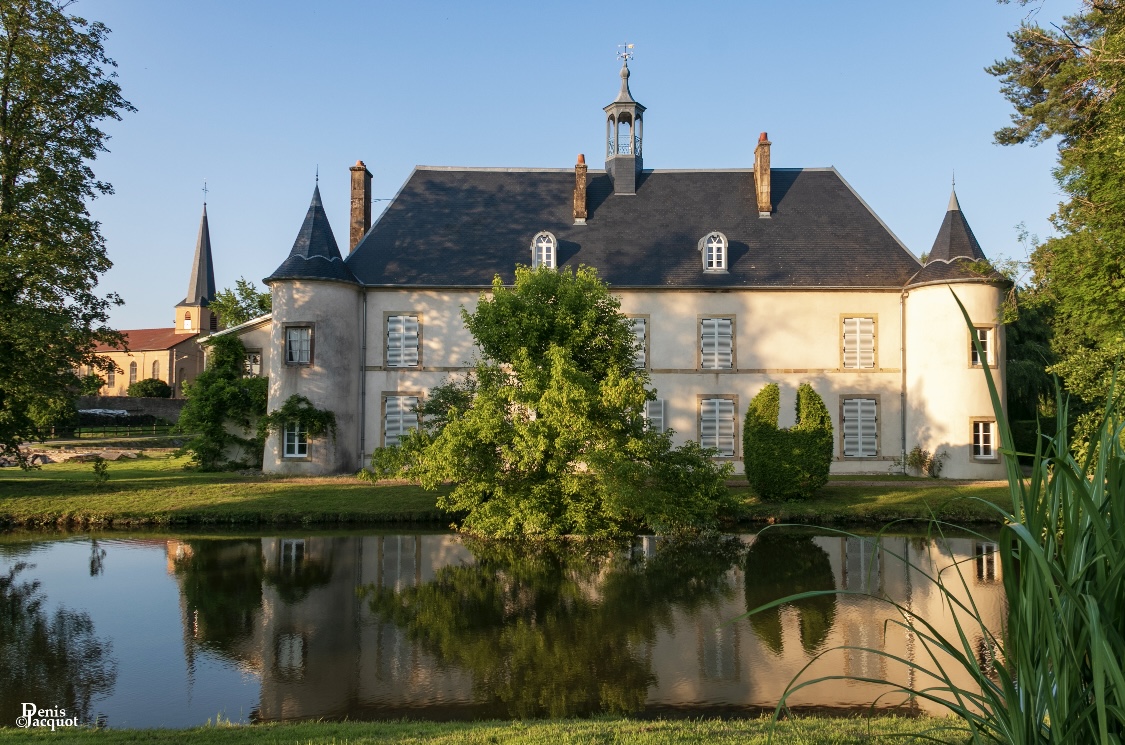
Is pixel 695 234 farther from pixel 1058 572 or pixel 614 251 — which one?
pixel 1058 572

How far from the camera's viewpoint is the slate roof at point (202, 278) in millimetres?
65500

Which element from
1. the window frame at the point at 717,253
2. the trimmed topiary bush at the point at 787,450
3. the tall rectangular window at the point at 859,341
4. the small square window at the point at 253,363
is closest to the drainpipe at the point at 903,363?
the tall rectangular window at the point at 859,341

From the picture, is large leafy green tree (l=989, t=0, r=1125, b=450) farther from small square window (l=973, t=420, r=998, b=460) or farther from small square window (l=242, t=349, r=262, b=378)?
small square window (l=242, t=349, r=262, b=378)

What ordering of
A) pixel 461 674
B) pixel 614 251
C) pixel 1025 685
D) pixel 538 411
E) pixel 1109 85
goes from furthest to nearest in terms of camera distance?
pixel 614 251 → pixel 538 411 → pixel 1109 85 → pixel 461 674 → pixel 1025 685

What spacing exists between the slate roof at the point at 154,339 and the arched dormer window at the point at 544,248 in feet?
175

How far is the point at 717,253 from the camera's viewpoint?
85.4 ft

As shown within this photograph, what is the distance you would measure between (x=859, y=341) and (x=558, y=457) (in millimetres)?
13478

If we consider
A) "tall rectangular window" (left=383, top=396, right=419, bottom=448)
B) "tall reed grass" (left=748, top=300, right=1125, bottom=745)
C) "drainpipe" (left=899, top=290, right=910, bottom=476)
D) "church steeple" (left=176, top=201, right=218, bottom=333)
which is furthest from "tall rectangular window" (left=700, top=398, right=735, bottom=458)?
"church steeple" (left=176, top=201, right=218, bottom=333)

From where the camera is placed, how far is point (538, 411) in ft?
54.5

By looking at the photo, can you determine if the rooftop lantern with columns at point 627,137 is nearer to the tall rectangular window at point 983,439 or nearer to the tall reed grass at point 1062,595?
the tall rectangular window at point 983,439

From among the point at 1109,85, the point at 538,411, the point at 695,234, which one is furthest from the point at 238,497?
the point at 1109,85

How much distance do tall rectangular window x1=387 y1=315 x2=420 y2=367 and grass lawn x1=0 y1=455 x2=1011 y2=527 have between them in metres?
5.27

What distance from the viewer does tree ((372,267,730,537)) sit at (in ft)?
52.5

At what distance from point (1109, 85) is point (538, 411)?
12.9 m
